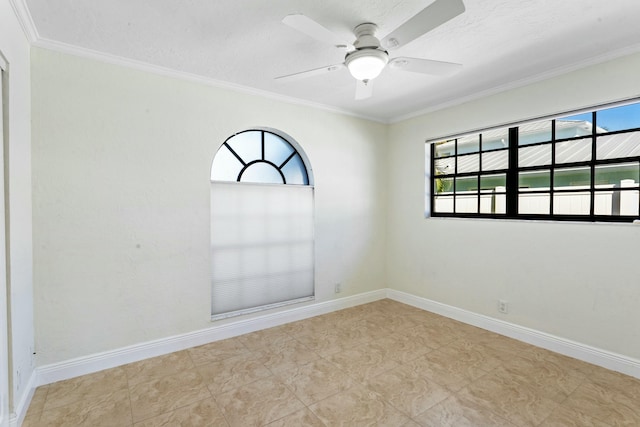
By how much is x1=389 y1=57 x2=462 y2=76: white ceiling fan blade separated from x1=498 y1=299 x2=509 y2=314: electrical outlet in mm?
2382

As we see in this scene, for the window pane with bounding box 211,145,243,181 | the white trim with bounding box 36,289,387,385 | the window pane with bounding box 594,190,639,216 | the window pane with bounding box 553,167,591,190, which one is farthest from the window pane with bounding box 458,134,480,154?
the window pane with bounding box 211,145,243,181

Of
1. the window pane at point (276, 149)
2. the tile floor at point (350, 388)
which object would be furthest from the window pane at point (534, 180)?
the window pane at point (276, 149)

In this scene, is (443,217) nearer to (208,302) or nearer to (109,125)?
(208,302)

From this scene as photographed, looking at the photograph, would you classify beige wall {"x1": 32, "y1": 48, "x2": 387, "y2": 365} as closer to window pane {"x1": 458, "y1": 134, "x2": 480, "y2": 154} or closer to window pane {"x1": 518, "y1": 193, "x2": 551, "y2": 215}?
window pane {"x1": 458, "y1": 134, "x2": 480, "y2": 154}

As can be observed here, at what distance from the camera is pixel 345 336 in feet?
10.3

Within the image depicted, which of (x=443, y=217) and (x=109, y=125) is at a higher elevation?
(x=109, y=125)

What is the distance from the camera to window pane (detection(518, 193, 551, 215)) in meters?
2.96

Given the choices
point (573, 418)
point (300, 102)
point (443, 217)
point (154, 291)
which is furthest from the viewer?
point (443, 217)

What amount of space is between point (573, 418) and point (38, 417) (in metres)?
3.37

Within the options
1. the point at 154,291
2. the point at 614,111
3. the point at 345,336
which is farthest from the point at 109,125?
the point at 614,111

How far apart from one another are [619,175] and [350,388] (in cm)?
278

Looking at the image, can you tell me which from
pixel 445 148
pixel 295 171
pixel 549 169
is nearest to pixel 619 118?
pixel 549 169

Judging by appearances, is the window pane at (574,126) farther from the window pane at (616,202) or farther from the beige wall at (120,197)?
the beige wall at (120,197)

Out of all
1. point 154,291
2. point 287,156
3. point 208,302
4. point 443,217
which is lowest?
point 208,302
